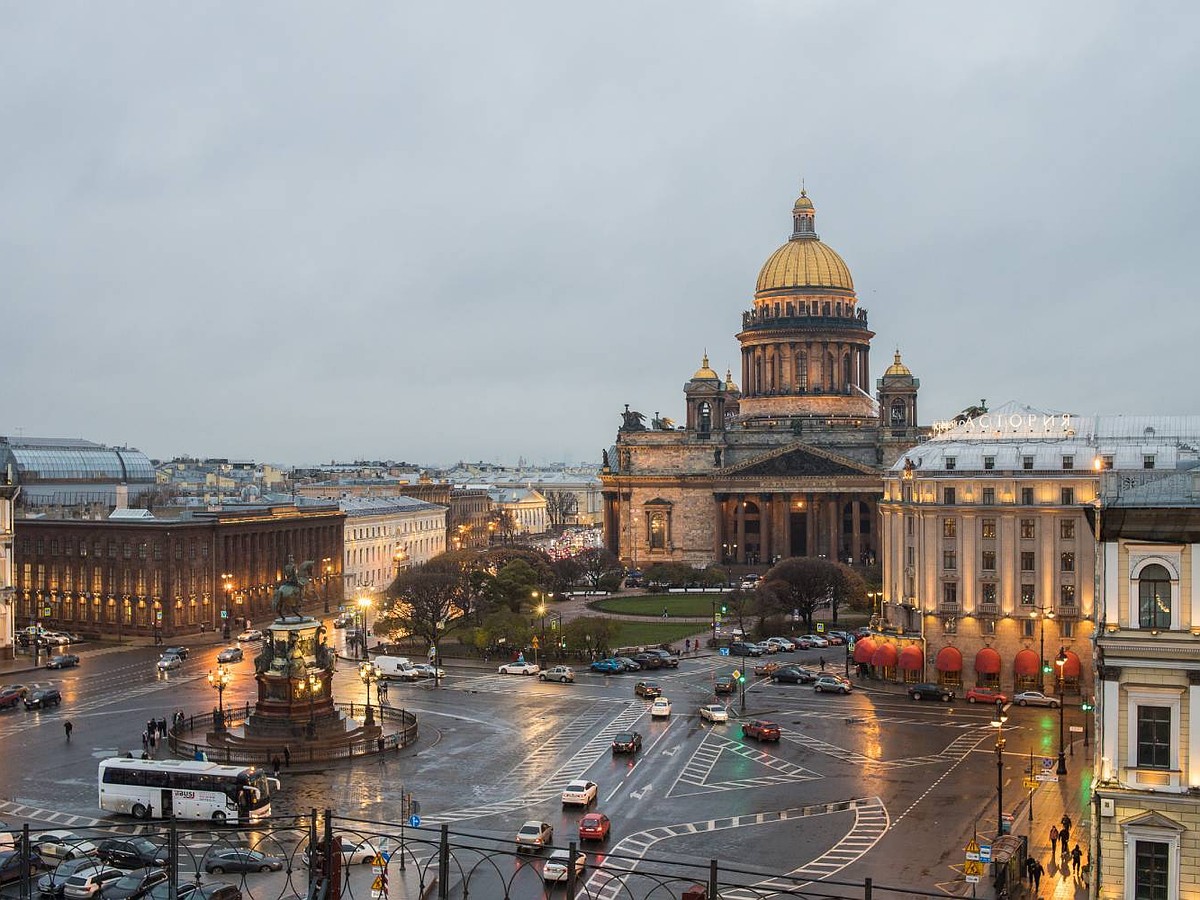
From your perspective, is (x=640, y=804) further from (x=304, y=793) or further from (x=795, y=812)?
(x=304, y=793)

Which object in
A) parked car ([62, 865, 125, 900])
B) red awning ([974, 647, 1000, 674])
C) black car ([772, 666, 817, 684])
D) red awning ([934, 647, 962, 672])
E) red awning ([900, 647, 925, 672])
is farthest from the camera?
black car ([772, 666, 817, 684])

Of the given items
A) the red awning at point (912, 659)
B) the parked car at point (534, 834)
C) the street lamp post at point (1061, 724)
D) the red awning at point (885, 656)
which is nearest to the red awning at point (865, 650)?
the red awning at point (885, 656)

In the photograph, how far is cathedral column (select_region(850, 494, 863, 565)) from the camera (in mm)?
155375

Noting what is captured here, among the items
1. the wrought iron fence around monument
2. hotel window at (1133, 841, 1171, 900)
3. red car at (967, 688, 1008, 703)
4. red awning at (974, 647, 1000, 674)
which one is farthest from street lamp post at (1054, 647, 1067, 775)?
hotel window at (1133, 841, 1171, 900)

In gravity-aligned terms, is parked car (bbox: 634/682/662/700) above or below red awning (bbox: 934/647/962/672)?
below

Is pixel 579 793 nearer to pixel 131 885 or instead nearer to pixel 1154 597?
pixel 131 885

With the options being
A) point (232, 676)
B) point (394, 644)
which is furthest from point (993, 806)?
point (394, 644)

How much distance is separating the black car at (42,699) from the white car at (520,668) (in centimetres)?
2646

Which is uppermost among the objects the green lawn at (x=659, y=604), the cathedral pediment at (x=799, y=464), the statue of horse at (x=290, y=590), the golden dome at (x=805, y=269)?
the golden dome at (x=805, y=269)

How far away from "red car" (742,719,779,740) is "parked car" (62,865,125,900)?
105 ft

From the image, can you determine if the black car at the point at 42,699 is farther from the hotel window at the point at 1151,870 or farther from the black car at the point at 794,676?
the hotel window at the point at 1151,870

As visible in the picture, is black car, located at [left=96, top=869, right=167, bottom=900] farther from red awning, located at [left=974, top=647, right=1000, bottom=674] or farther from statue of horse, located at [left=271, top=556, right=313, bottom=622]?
red awning, located at [left=974, top=647, right=1000, bottom=674]

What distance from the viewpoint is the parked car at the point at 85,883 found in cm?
3606

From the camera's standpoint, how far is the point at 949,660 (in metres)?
76.6
